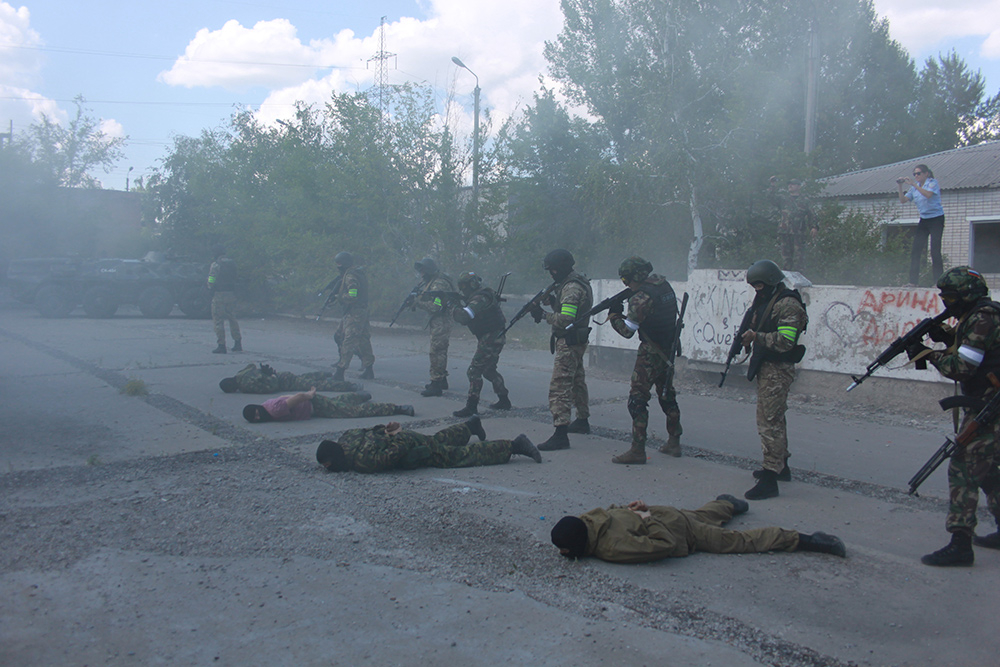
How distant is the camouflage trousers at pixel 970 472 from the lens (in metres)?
3.55

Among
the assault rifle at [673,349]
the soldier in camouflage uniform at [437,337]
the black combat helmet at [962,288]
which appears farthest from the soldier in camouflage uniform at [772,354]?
the soldier in camouflage uniform at [437,337]

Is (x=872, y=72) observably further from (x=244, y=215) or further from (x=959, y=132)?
(x=244, y=215)

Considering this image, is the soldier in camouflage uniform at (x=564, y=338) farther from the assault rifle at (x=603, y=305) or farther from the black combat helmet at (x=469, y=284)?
the black combat helmet at (x=469, y=284)

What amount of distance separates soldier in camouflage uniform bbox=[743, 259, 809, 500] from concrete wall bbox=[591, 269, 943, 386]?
278cm

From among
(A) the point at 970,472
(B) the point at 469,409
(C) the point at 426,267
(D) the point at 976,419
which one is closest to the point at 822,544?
(A) the point at 970,472

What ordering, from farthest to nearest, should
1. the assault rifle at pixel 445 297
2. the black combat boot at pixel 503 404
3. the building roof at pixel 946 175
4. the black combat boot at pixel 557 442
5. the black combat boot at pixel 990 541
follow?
the building roof at pixel 946 175 → the assault rifle at pixel 445 297 → the black combat boot at pixel 503 404 → the black combat boot at pixel 557 442 → the black combat boot at pixel 990 541

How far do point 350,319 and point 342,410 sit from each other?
2.59 metres

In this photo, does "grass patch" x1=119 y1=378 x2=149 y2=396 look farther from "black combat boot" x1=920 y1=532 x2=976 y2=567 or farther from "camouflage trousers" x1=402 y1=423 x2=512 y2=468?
"black combat boot" x1=920 y1=532 x2=976 y2=567

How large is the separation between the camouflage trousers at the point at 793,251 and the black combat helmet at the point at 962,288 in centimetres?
621

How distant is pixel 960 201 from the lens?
16.3 meters

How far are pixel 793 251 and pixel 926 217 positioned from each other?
5.28 ft

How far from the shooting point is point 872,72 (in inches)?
1172

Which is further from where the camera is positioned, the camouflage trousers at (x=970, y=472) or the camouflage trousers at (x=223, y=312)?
the camouflage trousers at (x=223, y=312)

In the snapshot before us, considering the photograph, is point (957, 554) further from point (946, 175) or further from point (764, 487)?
point (946, 175)
